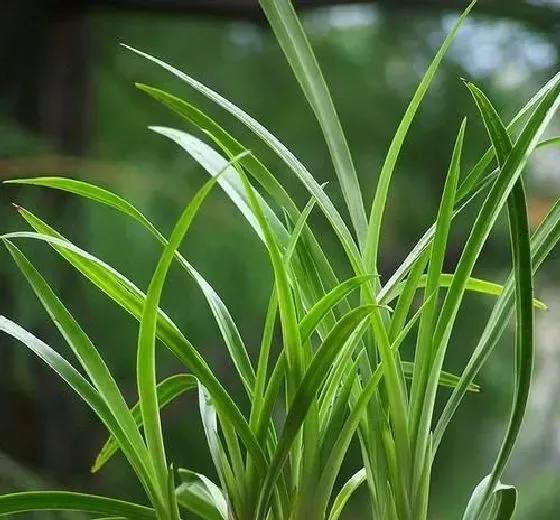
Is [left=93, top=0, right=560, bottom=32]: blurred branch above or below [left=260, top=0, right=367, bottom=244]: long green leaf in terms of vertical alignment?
above

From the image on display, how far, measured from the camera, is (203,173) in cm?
82

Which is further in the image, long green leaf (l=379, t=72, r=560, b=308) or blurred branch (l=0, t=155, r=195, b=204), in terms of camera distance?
blurred branch (l=0, t=155, r=195, b=204)

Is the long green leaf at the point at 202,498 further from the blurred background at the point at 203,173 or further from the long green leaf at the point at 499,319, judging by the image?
the blurred background at the point at 203,173

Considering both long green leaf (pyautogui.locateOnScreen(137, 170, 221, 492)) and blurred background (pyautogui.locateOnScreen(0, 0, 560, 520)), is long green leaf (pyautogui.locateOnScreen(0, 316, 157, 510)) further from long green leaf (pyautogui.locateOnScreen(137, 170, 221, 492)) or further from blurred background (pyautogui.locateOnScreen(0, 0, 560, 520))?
blurred background (pyautogui.locateOnScreen(0, 0, 560, 520))

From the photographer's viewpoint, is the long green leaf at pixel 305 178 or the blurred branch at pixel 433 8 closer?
the long green leaf at pixel 305 178

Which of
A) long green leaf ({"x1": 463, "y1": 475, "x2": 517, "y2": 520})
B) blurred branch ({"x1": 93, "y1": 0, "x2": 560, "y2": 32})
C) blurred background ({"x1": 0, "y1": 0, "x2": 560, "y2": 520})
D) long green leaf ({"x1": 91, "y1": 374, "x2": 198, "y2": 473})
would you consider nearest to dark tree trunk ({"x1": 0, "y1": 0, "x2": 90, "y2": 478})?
blurred background ({"x1": 0, "y1": 0, "x2": 560, "y2": 520})

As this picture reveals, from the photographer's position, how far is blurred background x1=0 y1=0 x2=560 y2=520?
79 cm

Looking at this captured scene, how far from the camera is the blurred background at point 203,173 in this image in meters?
0.79

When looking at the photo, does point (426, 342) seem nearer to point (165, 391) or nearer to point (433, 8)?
point (165, 391)

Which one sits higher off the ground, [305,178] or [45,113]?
[45,113]

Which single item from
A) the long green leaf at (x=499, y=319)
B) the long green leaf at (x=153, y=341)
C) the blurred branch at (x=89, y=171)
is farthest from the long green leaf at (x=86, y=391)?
the blurred branch at (x=89, y=171)

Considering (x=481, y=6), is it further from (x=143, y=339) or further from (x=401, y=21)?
(x=143, y=339)

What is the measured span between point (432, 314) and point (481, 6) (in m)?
0.55

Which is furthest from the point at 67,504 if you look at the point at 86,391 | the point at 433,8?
the point at 433,8
